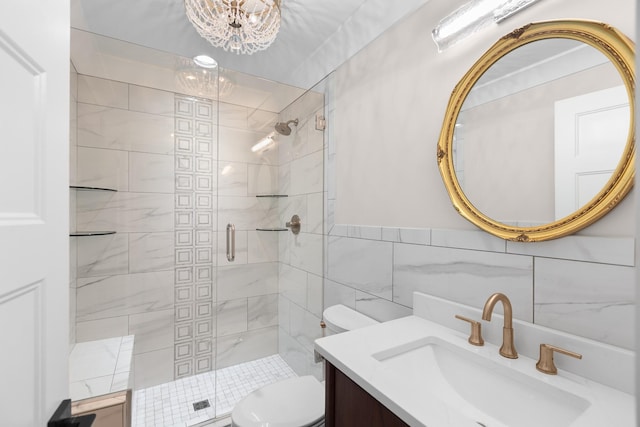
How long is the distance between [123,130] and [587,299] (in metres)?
2.55

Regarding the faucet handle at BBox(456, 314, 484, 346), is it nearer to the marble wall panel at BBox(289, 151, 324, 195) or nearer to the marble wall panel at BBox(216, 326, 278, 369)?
the marble wall panel at BBox(289, 151, 324, 195)

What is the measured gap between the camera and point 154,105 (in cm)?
209

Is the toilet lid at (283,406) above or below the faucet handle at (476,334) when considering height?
below

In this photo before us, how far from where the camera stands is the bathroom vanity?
2.16 ft

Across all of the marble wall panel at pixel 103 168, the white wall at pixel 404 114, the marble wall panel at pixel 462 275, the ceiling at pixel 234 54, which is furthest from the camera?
the marble wall panel at pixel 103 168

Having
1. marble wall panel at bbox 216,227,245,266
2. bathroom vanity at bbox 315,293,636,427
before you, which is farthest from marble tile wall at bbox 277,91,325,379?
bathroom vanity at bbox 315,293,636,427

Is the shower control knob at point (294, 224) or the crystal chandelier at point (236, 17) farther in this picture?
the shower control knob at point (294, 224)

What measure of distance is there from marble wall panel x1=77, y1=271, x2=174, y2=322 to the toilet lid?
3.82 ft

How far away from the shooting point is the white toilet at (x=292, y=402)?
48.8 inches

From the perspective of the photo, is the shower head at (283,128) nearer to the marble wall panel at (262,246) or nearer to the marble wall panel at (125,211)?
the marble wall panel at (262,246)

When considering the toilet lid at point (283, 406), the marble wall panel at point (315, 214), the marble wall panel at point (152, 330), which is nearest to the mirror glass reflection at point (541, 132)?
the marble wall panel at point (315, 214)

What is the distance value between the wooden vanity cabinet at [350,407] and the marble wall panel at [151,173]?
1.85 m

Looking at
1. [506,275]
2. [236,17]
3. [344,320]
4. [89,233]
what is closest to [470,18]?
[506,275]

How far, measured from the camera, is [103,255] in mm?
1953
